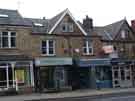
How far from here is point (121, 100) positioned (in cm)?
2109

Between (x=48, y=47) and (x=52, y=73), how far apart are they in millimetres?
3115

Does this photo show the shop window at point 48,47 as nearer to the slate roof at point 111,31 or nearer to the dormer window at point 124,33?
the slate roof at point 111,31

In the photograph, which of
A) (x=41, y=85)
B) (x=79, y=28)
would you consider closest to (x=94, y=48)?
(x=79, y=28)

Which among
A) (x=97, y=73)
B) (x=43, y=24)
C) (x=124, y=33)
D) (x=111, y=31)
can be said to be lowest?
(x=97, y=73)

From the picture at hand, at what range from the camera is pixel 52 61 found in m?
33.7

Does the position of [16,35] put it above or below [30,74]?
above

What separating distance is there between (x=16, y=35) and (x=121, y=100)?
1618 centimetres

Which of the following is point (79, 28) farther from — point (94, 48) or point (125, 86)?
point (125, 86)

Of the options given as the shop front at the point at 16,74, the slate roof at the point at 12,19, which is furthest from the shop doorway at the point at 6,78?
the slate roof at the point at 12,19

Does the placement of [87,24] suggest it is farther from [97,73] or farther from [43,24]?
[97,73]

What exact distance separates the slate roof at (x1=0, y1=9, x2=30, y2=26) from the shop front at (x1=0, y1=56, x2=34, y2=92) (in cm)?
389

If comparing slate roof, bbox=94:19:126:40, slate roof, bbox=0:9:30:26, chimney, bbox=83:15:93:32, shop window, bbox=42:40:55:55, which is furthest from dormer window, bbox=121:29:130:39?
slate roof, bbox=0:9:30:26

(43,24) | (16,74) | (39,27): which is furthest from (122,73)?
(16,74)

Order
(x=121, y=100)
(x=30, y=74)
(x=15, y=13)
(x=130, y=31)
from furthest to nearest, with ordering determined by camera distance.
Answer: (x=130, y=31) → (x=15, y=13) → (x=30, y=74) → (x=121, y=100)
